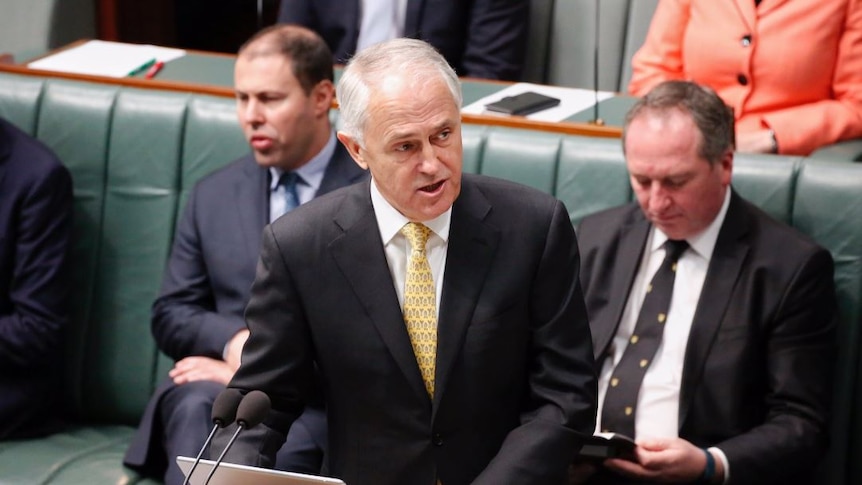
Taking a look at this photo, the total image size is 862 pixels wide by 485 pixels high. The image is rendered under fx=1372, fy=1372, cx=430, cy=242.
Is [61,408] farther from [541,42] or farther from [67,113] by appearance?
[541,42]

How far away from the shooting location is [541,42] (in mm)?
4129

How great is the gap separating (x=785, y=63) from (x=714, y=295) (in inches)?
36.5

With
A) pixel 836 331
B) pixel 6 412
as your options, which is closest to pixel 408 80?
pixel 836 331

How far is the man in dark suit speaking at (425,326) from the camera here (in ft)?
6.66

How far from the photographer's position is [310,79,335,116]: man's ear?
3041mm

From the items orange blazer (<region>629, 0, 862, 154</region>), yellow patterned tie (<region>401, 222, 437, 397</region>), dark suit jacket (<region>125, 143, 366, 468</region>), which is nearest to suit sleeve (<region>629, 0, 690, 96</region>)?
orange blazer (<region>629, 0, 862, 154</region>)

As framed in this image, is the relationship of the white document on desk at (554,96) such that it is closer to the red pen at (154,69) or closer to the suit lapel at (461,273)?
the red pen at (154,69)

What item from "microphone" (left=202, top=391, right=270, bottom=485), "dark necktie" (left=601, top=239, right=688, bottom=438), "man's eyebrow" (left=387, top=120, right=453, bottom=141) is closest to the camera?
"microphone" (left=202, top=391, right=270, bottom=485)

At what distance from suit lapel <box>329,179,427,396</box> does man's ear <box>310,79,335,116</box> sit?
0.98m

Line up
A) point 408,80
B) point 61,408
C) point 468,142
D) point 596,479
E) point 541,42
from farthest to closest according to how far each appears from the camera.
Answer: point 541,42 < point 61,408 < point 468,142 < point 596,479 < point 408,80

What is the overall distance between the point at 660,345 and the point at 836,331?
14.4 inches

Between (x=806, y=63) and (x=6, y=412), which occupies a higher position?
(x=806, y=63)

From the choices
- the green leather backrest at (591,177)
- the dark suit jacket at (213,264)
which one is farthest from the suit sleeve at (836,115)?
the dark suit jacket at (213,264)

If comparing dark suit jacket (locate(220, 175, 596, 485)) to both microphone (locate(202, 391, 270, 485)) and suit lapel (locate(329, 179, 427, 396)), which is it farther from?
microphone (locate(202, 391, 270, 485))
